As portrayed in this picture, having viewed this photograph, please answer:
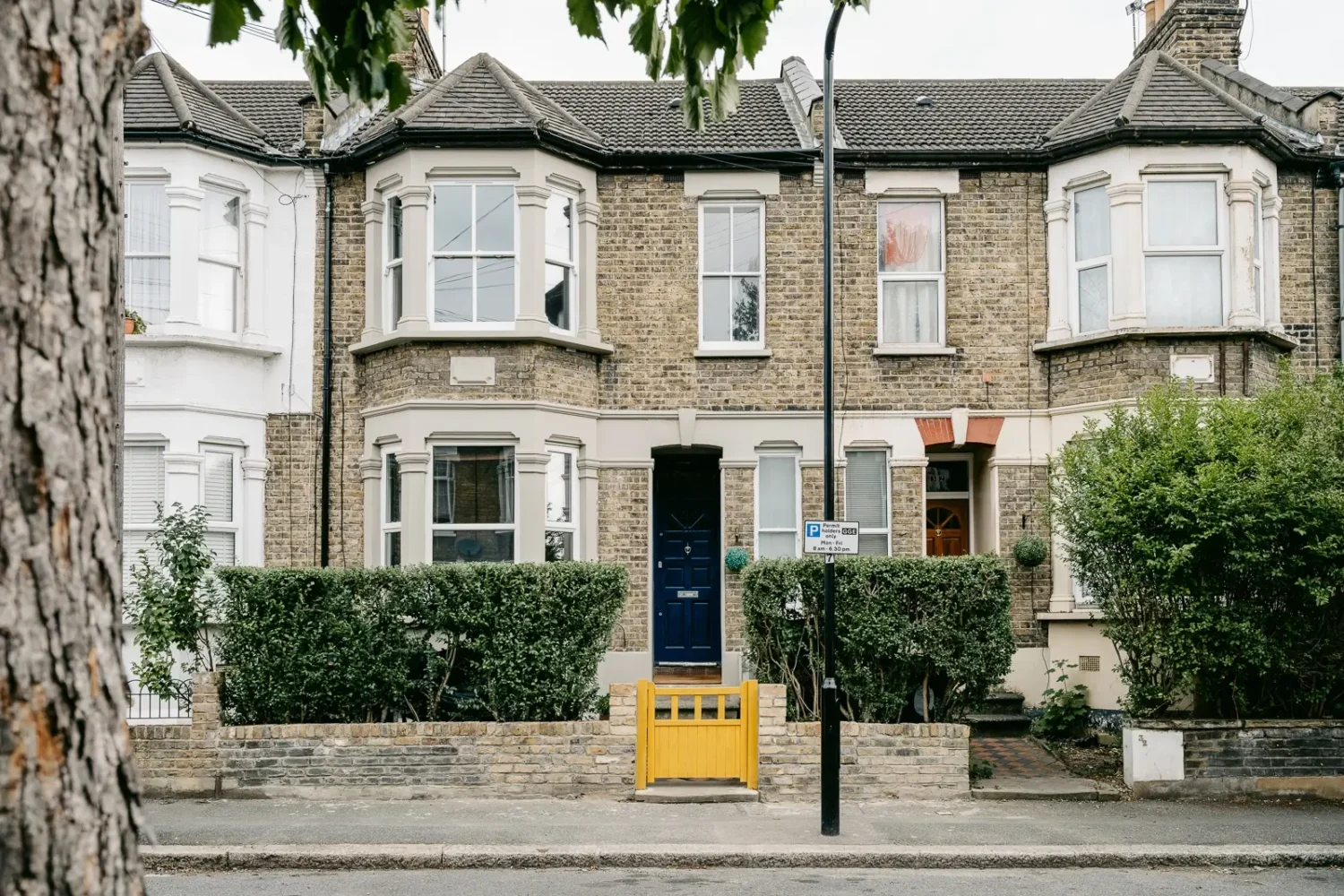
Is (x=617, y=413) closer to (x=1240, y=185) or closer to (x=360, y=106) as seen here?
(x=360, y=106)

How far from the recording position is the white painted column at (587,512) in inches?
632

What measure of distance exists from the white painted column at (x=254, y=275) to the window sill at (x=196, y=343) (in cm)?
18

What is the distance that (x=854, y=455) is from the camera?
1652 centimetres

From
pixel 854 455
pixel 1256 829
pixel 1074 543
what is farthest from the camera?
pixel 854 455

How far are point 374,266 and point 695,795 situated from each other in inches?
316

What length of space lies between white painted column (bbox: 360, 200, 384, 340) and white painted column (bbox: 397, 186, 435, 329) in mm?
600

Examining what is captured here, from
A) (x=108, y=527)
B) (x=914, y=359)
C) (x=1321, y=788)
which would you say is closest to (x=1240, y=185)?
(x=914, y=359)

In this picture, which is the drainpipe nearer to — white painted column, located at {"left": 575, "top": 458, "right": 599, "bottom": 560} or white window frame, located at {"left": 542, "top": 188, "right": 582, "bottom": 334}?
white window frame, located at {"left": 542, "top": 188, "right": 582, "bottom": 334}

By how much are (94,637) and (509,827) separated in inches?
345

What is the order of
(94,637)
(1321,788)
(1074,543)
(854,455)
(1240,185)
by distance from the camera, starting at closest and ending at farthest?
(94,637)
(1321,788)
(1074,543)
(1240,185)
(854,455)

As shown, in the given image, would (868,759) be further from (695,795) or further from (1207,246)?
(1207,246)

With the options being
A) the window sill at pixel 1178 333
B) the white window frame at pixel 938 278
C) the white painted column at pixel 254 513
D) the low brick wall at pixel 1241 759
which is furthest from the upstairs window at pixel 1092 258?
the white painted column at pixel 254 513

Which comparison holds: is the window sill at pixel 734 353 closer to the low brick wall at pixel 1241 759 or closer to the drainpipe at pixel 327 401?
the drainpipe at pixel 327 401

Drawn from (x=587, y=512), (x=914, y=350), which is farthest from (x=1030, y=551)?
(x=587, y=512)
